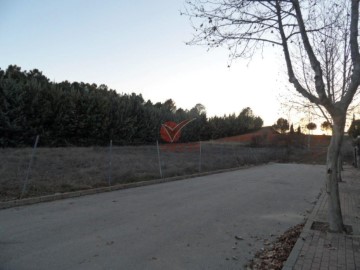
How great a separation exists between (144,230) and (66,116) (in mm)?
29827

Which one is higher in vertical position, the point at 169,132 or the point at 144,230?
the point at 169,132

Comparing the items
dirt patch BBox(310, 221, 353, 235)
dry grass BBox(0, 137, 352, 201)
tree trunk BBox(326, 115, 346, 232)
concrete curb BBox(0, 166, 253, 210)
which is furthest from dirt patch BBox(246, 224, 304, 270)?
dry grass BBox(0, 137, 352, 201)

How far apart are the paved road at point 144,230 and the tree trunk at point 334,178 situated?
4.34 feet

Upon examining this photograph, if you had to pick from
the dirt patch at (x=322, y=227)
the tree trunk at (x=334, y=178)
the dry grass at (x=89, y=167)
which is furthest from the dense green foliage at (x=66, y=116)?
the tree trunk at (x=334, y=178)

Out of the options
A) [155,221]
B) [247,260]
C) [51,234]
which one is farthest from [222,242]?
[51,234]

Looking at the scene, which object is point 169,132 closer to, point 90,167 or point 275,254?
point 90,167

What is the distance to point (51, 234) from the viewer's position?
7.75m

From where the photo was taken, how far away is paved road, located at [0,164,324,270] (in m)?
6.21

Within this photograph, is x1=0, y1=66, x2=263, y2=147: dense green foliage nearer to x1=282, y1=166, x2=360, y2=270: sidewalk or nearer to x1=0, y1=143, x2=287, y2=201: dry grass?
x1=0, y1=143, x2=287, y2=201: dry grass

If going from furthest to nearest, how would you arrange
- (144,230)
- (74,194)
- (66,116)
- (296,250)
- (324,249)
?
1. (66,116)
2. (74,194)
3. (144,230)
4. (324,249)
5. (296,250)

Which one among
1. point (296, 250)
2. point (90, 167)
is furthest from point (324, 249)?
point (90, 167)

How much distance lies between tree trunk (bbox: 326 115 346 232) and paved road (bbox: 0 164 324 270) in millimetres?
1323

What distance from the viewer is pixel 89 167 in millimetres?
18656

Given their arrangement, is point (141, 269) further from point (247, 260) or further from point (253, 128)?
point (253, 128)
